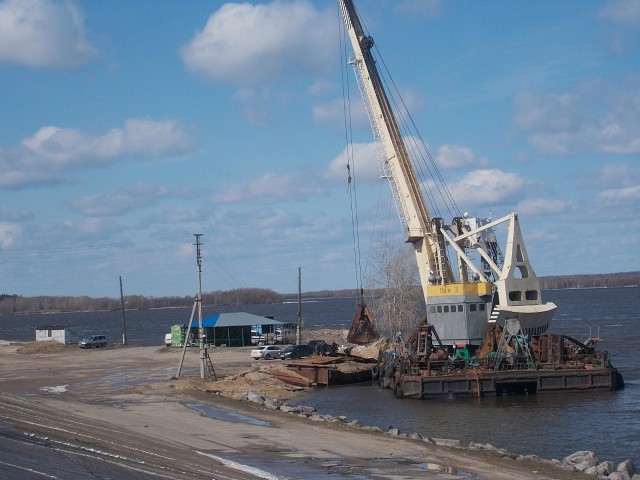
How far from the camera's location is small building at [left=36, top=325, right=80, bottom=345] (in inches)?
3344

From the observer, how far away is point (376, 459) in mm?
22250

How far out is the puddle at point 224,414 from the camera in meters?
29.9

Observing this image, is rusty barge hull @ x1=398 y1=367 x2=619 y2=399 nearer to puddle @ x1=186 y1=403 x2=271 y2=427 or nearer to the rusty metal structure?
the rusty metal structure

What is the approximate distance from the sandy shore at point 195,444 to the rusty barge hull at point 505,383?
8385mm

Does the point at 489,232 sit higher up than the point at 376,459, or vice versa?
the point at 489,232

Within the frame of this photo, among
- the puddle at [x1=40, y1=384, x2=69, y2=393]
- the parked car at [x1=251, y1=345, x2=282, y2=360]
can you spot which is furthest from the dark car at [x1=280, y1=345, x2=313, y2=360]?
the puddle at [x1=40, y1=384, x2=69, y2=393]

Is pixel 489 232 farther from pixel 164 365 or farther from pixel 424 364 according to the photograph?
pixel 164 365

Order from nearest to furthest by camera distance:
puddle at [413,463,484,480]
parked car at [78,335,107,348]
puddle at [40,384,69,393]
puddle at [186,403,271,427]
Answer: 1. puddle at [413,463,484,480]
2. puddle at [186,403,271,427]
3. puddle at [40,384,69,393]
4. parked car at [78,335,107,348]

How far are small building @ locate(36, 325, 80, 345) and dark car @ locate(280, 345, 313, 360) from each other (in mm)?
34593

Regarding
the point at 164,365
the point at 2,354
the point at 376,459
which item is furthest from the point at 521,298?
the point at 2,354

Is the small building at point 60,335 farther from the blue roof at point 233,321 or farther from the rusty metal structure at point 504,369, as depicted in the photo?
the rusty metal structure at point 504,369

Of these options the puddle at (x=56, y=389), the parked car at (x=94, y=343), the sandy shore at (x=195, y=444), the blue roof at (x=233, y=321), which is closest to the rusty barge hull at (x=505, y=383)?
the sandy shore at (x=195, y=444)

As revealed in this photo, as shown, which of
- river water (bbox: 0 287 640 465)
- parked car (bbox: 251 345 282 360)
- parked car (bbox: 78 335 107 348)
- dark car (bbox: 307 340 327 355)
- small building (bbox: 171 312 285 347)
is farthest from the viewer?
parked car (bbox: 78 335 107 348)

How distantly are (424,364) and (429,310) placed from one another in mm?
6992
